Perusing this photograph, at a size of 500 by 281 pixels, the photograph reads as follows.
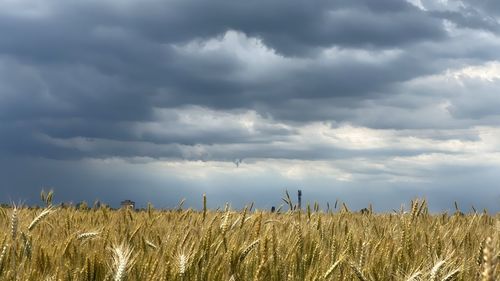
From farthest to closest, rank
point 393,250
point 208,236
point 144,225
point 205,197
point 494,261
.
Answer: point 144,225
point 205,197
point 393,250
point 208,236
point 494,261

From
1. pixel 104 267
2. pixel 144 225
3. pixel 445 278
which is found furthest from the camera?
pixel 144 225

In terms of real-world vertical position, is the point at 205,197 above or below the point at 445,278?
Answer: above

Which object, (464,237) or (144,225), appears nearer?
(464,237)

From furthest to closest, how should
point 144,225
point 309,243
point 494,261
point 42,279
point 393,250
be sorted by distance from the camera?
point 144,225 < point 309,243 < point 393,250 < point 42,279 < point 494,261

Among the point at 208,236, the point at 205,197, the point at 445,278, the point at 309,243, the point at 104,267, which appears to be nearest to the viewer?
the point at 445,278

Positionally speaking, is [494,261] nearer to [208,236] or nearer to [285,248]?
[208,236]

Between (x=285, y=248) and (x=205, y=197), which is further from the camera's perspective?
(x=205, y=197)

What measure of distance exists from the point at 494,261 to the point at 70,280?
1.88 metres

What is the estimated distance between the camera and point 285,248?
3.26 m

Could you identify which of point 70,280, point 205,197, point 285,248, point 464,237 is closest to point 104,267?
point 70,280

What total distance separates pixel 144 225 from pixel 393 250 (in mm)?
2195

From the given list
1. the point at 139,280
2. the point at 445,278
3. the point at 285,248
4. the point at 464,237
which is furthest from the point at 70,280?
the point at 464,237

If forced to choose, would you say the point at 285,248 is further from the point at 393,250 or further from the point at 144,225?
the point at 144,225

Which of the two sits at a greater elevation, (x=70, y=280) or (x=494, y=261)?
(x=494, y=261)
